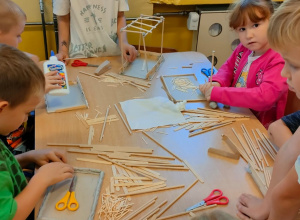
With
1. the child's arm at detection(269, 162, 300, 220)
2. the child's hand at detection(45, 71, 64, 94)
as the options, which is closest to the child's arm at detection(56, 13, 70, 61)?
the child's hand at detection(45, 71, 64, 94)

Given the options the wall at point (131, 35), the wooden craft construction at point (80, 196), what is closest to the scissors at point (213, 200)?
the wooden craft construction at point (80, 196)

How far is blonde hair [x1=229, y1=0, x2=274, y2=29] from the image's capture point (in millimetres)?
1602


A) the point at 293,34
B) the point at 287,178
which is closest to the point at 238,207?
the point at 287,178

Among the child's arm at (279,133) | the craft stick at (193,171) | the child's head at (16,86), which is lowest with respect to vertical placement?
the craft stick at (193,171)

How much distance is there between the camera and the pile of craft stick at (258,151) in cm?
116

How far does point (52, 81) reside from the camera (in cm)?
152

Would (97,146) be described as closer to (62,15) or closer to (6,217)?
(6,217)

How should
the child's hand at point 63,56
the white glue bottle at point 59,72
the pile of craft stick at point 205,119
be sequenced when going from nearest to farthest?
the pile of craft stick at point 205,119 < the white glue bottle at point 59,72 < the child's hand at point 63,56

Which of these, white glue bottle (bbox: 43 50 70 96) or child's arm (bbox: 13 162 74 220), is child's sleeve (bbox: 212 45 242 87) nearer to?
white glue bottle (bbox: 43 50 70 96)

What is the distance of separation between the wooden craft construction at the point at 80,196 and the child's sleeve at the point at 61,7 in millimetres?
1329

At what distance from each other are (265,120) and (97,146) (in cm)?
93

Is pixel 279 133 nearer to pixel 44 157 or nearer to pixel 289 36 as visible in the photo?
pixel 289 36

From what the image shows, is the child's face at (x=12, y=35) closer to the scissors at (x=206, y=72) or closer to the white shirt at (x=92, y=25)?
the white shirt at (x=92, y=25)

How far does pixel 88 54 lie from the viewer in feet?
7.10
